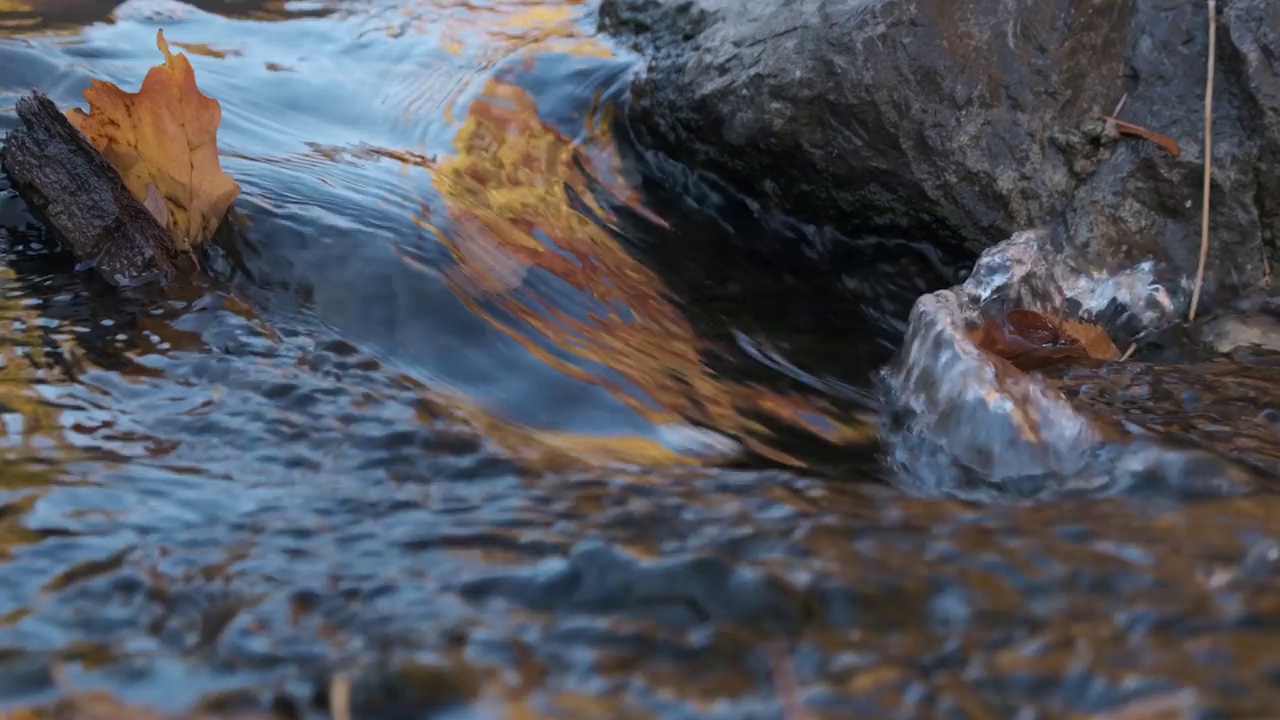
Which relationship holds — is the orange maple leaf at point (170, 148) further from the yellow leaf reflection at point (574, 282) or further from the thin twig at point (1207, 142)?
the thin twig at point (1207, 142)

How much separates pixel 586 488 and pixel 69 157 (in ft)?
6.18

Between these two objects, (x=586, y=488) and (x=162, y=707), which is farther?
(x=586, y=488)

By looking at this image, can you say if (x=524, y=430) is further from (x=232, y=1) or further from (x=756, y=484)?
(x=232, y=1)

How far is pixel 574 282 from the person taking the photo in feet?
10.2

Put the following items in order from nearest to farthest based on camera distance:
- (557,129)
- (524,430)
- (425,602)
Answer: (425,602)
(524,430)
(557,129)

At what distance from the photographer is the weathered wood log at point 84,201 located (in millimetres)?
2684

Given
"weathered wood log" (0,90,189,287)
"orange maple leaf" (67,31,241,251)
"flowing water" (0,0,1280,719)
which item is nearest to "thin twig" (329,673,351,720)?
"flowing water" (0,0,1280,719)

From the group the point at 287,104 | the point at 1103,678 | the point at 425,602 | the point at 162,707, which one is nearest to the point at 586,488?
the point at 425,602

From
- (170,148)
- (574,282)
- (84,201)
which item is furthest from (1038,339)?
(84,201)

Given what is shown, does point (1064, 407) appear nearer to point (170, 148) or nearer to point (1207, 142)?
point (1207, 142)

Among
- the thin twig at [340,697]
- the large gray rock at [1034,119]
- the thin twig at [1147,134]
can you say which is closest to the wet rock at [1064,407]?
the large gray rock at [1034,119]

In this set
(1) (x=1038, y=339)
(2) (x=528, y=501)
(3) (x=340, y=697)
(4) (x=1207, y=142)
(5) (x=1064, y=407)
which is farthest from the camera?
(4) (x=1207, y=142)

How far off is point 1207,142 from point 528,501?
8.02 ft

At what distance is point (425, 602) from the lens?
4.91ft
